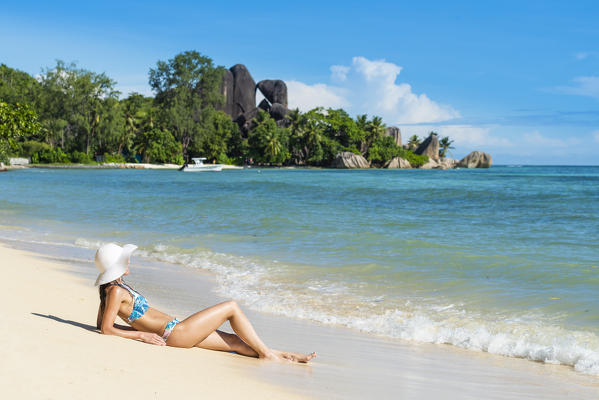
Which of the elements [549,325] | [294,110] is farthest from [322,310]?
[294,110]

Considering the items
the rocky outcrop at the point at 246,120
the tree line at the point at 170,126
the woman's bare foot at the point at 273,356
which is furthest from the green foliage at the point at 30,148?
the woman's bare foot at the point at 273,356

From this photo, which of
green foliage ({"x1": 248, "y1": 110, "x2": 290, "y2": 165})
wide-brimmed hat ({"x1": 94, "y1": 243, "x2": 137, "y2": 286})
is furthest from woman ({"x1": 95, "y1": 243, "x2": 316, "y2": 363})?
green foliage ({"x1": 248, "y1": 110, "x2": 290, "y2": 165})

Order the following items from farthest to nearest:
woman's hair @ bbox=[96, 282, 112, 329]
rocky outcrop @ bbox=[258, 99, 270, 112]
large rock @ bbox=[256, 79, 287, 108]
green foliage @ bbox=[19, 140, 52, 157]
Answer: large rock @ bbox=[256, 79, 287, 108]
rocky outcrop @ bbox=[258, 99, 270, 112]
green foliage @ bbox=[19, 140, 52, 157]
woman's hair @ bbox=[96, 282, 112, 329]

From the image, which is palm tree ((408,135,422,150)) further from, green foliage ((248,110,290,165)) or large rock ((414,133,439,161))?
green foliage ((248,110,290,165))

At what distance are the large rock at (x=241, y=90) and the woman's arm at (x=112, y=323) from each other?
295 ft

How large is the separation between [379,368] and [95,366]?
7.68ft

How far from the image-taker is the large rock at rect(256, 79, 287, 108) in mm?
95188

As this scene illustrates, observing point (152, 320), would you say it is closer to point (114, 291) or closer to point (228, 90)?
point (114, 291)

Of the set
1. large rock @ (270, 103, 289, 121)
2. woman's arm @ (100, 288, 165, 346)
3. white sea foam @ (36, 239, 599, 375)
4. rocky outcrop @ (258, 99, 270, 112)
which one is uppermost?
rocky outcrop @ (258, 99, 270, 112)

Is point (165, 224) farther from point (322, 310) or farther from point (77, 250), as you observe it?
point (322, 310)

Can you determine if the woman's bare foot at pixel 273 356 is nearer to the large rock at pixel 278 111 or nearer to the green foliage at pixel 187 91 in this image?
the green foliage at pixel 187 91

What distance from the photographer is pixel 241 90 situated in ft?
301

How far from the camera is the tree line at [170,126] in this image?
6850 centimetres

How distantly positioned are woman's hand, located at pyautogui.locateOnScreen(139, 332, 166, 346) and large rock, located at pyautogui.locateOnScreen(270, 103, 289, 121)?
8804 centimetres
